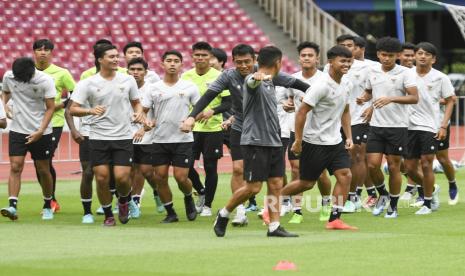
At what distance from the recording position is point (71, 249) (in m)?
13.5

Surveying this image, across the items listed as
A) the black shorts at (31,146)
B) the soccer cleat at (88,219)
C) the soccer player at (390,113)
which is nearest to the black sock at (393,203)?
the soccer player at (390,113)

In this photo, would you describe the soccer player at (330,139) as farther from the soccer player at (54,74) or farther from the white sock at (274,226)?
the soccer player at (54,74)

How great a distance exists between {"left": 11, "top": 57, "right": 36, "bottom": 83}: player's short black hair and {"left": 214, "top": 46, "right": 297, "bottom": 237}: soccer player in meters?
3.71

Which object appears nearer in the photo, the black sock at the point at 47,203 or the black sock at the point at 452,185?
the black sock at the point at 47,203

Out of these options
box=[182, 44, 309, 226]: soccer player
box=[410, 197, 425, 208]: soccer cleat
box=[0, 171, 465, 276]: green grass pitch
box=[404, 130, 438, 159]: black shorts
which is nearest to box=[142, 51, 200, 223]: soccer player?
box=[0, 171, 465, 276]: green grass pitch

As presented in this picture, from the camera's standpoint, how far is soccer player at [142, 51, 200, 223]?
664 inches

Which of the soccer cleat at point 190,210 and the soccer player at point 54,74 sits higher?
the soccer player at point 54,74

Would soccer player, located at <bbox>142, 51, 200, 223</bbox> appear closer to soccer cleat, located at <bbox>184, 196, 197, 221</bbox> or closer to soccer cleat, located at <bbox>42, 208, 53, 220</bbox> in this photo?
soccer cleat, located at <bbox>184, 196, 197, 221</bbox>

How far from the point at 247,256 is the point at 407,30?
3718 cm

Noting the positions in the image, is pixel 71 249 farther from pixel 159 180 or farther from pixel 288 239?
pixel 159 180

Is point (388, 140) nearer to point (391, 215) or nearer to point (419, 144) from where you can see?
point (419, 144)

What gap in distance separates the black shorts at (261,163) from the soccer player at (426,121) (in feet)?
11.9

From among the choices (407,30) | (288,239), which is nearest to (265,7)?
(407,30)

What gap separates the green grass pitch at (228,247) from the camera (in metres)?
11.9
